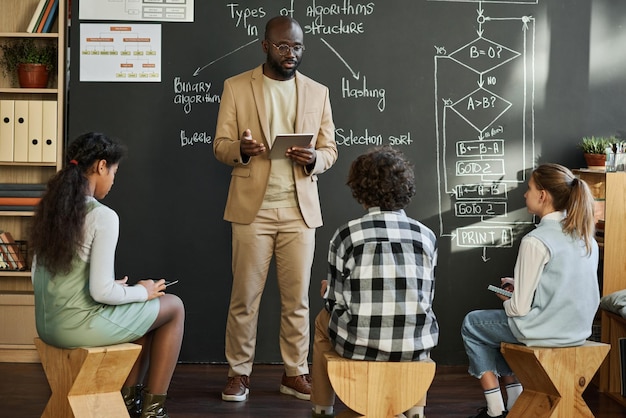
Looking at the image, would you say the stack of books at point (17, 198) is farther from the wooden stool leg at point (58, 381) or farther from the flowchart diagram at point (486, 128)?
the flowchart diagram at point (486, 128)

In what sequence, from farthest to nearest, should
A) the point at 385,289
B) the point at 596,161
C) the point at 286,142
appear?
the point at 596,161, the point at 286,142, the point at 385,289

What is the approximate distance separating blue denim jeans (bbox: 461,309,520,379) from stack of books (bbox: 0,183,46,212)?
256 cm

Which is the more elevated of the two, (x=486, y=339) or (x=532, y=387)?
(x=486, y=339)

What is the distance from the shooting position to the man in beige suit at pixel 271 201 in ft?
13.1

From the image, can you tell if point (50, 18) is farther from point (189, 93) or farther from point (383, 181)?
point (383, 181)

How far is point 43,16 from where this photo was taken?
470 cm

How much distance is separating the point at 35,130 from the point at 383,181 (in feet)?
8.17

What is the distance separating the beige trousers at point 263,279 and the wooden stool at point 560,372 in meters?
1.21

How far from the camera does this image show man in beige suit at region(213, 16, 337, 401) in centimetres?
398

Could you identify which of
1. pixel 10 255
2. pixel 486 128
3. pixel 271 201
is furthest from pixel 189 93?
pixel 486 128

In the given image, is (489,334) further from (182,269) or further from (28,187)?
(28,187)

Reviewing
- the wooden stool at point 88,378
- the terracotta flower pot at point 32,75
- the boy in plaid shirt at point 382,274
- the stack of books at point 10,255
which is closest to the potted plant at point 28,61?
the terracotta flower pot at point 32,75

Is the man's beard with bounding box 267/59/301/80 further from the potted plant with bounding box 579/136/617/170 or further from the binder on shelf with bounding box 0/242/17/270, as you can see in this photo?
the binder on shelf with bounding box 0/242/17/270

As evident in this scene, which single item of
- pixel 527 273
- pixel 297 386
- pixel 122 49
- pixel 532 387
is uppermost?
pixel 122 49
